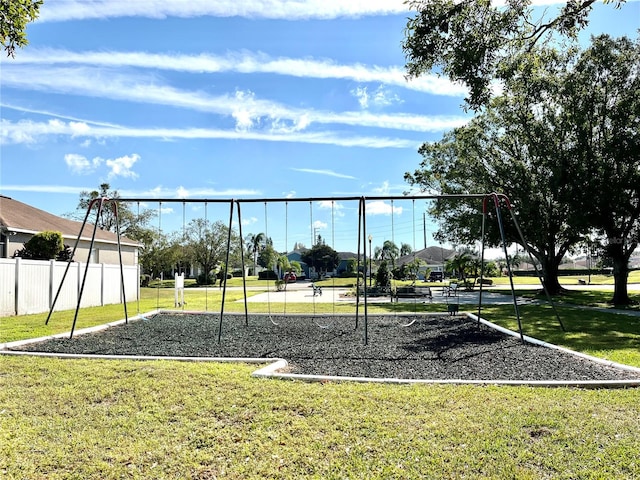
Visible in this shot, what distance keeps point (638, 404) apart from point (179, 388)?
4.60 m

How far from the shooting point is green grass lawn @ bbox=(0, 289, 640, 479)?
3.17 m

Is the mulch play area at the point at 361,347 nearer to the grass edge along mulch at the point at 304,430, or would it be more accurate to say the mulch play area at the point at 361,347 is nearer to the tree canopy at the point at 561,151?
the grass edge along mulch at the point at 304,430

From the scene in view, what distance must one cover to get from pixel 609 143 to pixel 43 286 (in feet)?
63.3

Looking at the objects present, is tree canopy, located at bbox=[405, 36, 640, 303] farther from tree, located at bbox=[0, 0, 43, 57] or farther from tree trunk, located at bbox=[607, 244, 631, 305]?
tree, located at bbox=[0, 0, 43, 57]

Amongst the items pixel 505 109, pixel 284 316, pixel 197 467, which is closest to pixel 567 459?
pixel 197 467

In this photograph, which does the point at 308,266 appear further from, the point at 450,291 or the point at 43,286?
the point at 43,286

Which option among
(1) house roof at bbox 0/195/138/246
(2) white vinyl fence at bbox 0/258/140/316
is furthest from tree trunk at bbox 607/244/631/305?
(1) house roof at bbox 0/195/138/246

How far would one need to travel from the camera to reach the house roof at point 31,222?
1557 centimetres

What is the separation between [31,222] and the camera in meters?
17.4

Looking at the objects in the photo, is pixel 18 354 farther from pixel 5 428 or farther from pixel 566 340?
pixel 566 340

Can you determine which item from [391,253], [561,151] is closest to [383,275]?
[391,253]

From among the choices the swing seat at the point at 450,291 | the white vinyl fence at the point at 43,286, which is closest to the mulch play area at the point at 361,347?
the white vinyl fence at the point at 43,286

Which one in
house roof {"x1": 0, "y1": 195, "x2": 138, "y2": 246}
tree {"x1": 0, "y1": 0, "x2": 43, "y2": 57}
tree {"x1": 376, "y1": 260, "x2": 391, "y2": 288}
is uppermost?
tree {"x1": 0, "y1": 0, "x2": 43, "y2": 57}

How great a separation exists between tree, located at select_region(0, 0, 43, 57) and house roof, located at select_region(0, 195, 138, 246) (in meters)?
11.1
